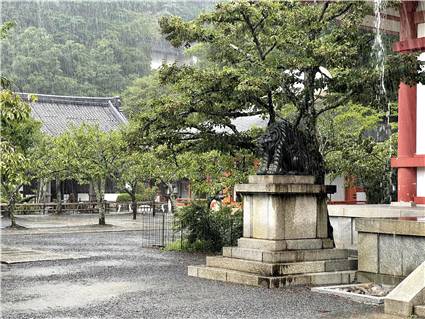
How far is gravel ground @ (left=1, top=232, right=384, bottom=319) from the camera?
8930mm

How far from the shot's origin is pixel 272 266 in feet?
37.3

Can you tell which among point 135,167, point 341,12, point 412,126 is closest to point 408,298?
point 341,12

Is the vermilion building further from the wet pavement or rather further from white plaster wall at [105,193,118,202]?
white plaster wall at [105,193,118,202]

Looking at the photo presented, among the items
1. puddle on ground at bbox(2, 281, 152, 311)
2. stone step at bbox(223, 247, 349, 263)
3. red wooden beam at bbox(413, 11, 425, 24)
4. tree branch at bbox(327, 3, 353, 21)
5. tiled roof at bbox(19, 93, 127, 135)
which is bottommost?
puddle on ground at bbox(2, 281, 152, 311)

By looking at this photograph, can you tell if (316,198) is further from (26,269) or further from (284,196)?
(26,269)

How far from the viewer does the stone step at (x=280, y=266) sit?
11.4 m

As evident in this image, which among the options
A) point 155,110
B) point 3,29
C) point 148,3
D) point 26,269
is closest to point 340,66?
point 155,110

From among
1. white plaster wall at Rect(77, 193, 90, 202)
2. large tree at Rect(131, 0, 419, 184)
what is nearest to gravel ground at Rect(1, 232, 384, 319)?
large tree at Rect(131, 0, 419, 184)

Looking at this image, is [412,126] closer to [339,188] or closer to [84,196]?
[339,188]

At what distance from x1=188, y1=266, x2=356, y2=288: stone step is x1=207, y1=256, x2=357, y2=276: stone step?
125 millimetres

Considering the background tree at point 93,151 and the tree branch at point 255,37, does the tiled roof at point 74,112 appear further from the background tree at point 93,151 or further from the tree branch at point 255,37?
the tree branch at point 255,37

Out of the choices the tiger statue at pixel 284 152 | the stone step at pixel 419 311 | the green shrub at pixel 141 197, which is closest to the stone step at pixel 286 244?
the tiger statue at pixel 284 152

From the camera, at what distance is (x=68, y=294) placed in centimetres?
1059

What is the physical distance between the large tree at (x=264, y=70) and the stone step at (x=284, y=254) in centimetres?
284
